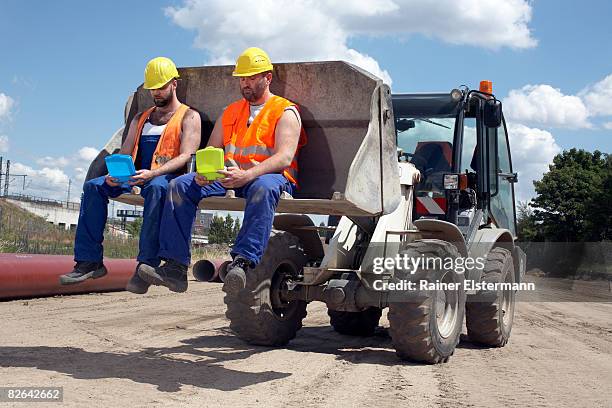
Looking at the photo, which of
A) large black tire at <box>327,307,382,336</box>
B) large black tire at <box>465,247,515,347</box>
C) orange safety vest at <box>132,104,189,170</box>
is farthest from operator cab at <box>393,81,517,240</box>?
orange safety vest at <box>132,104,189,170</box>

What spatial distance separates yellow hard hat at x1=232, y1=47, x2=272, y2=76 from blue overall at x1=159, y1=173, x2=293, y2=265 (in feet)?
3.07

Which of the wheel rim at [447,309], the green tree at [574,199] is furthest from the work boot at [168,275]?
the green tree at [574,199]

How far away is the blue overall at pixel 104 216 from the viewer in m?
6.07

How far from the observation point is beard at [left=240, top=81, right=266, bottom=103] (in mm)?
6461

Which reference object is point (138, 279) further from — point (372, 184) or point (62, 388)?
point (372, 184)

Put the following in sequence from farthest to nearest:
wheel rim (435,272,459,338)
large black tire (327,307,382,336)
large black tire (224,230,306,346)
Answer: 1. large black tire (327,307,382,336)
2. large black tire (224,230,306,346)
3. wheel rim (435,272,459,338)

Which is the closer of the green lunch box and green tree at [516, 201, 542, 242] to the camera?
the green lunch box

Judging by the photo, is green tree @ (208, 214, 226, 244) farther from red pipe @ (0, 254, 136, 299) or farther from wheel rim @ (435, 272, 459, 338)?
wheel rim @ (435, 272, 459, 338)

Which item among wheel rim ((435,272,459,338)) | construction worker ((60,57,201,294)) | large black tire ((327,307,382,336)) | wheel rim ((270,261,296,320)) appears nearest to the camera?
construction worker ((60,57,201,294))

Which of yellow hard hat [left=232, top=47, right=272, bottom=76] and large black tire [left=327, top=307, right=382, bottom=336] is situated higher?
yellow hard hat [left=232, top=47, right=272, bottom=76]

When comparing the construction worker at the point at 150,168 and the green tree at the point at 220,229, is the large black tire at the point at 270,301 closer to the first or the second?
the construction worker at the point at 150,168

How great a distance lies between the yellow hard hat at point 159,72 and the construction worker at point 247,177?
0.56m

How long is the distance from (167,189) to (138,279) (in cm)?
73

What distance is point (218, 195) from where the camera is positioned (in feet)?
20.5
